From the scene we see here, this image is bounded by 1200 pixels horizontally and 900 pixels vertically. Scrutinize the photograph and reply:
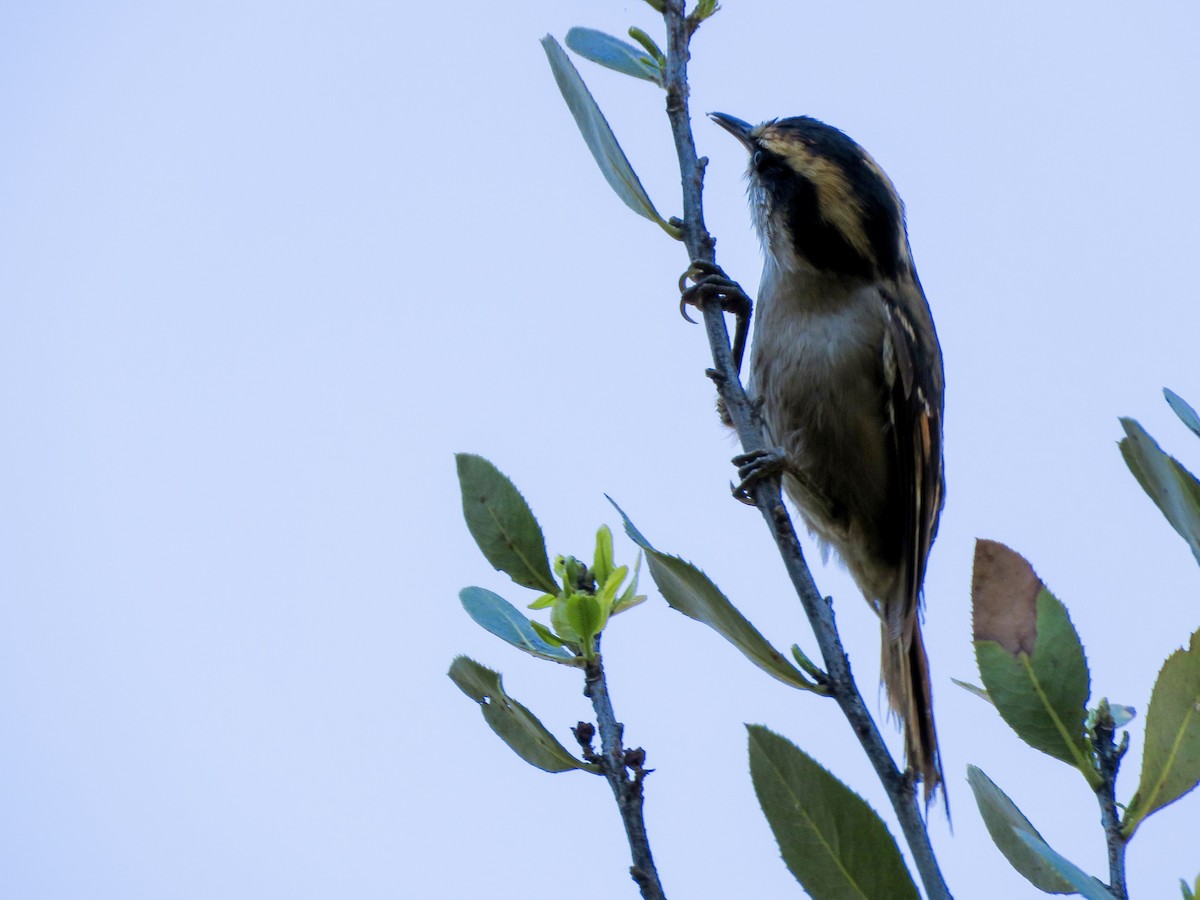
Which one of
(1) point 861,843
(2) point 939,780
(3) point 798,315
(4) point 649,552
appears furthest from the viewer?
(3) point 798,315

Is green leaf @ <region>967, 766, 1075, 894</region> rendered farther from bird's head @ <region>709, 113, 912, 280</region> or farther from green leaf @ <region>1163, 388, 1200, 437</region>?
bird's head @ <region>709, 113, 912, 280</region>

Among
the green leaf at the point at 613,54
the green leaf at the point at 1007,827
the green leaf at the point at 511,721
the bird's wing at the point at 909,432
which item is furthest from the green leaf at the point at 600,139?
the bird's wing at the point at 909,432

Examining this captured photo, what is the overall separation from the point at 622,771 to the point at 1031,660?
561mm

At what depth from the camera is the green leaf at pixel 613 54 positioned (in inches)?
95.8

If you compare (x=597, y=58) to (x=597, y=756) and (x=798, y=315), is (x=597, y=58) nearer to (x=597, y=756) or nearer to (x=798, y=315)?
(x=597, y=756)

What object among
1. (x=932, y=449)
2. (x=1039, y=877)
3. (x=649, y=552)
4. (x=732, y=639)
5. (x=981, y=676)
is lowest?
(x=1039, y=877)

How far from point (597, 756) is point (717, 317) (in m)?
0.86

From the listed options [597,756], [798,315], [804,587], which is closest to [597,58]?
[804,587]

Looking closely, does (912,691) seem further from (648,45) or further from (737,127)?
(648,45)

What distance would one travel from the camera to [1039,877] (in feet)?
5.65

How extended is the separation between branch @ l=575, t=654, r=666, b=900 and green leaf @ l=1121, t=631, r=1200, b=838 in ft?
2.01

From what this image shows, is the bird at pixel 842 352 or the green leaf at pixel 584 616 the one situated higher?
the bird at pixel 842 352

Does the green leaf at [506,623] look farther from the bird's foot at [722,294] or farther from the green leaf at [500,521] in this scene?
the bird's foot at [722,294]

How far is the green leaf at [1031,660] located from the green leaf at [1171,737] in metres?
Result: 0.07
